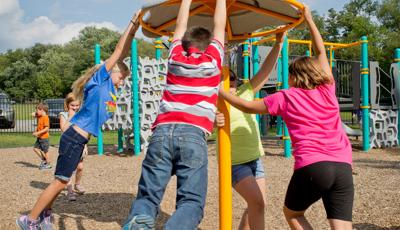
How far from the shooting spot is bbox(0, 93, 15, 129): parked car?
2103 cm

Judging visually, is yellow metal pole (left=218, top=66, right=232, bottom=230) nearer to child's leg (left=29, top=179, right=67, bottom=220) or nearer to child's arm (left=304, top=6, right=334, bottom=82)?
child's arm (left=304, top=6, right=334, bottom=82)

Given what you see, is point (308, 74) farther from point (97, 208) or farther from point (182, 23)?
point (97, 208)

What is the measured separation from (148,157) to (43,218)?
194cm

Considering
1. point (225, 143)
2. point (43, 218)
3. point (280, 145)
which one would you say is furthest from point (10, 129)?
point (225, 143)

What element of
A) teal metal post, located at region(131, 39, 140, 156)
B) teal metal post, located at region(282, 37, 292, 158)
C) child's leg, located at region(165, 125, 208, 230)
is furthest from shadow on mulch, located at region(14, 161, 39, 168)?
child's leg, located at region(165, 125, 208, 230)

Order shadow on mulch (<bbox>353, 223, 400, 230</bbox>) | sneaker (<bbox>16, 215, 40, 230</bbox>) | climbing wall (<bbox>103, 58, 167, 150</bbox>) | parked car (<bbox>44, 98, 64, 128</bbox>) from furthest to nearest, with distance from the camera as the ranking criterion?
parked car (<bbox>44, 98, 64, 128</bbox>) → climbing wall (<bbox>103, 58, 167, 150</bbox>) → shadow on mulch (<bbox>353, 223, 400, 230</bbox>) → sneaker (<bbox>16, 215, 40, 230</bbox>)

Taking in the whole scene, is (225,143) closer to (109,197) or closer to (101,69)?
(101,69)

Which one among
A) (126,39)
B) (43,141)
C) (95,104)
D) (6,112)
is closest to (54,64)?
(6,112)

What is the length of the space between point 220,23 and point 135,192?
401 centimetres

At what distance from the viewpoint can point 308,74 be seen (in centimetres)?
260

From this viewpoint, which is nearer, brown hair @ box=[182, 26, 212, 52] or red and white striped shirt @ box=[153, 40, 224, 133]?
red and white striped shirt @ box=[153, 40, 224, 133]

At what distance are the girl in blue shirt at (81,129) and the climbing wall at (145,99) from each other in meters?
5.94

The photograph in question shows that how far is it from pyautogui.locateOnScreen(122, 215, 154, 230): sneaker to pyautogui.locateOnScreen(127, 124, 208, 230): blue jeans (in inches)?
3.6

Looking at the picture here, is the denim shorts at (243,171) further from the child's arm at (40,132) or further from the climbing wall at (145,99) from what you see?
the climbing wall at (145,99)
